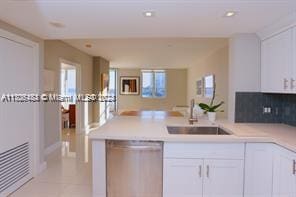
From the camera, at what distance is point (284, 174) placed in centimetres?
216

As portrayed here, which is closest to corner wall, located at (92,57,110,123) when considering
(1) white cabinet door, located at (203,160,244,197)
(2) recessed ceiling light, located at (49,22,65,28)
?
(2) recessed ceiling light, located at (49,22,65,28)

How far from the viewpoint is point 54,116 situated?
5.12 m

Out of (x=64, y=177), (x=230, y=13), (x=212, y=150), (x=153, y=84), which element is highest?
(x=230, y=13)

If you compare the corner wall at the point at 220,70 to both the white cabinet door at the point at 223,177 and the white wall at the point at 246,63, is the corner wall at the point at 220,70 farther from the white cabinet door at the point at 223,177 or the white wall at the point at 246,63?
the white cabinet door at the point at 223,177

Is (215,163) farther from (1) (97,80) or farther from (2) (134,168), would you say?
(1) (97,80)

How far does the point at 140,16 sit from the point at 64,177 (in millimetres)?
2537

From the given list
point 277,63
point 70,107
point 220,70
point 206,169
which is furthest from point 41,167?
point 220,70

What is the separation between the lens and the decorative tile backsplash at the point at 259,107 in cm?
332

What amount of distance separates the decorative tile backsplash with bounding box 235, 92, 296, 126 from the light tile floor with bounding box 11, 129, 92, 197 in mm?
2282

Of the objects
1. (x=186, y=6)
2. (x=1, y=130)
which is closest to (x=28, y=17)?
(x=1, y=130)

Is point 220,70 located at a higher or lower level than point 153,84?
higher

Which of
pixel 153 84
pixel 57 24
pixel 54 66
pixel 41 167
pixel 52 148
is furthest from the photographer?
pixel 153 84

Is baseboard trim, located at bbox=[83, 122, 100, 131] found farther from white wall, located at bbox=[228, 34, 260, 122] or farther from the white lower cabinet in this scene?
the white lower cabinet

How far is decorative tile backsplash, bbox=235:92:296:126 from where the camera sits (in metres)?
3.32
